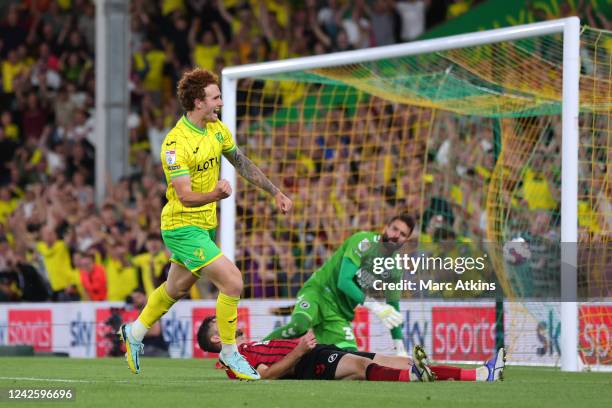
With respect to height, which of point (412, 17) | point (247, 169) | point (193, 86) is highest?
point (412, 17)

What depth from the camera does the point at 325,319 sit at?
35.2 ft

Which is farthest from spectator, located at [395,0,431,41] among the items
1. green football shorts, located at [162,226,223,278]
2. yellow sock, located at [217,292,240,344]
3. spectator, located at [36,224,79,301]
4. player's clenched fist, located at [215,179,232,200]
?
player's clenched fist, located at [215,179,232,200]

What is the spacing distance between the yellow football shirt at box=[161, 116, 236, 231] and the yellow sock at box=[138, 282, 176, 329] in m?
0.54

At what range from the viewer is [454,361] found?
43.0 ft

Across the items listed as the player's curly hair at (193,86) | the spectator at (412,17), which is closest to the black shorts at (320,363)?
the player's curly hair at (193,86)

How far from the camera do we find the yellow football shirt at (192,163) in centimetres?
888

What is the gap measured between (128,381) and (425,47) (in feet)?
16.5

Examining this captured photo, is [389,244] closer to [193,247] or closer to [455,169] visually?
[193,247]

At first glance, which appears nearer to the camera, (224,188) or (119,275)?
(224,188)

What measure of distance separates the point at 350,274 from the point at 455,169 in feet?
20.0

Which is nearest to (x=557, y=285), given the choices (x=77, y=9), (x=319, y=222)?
(x=319, y=222)

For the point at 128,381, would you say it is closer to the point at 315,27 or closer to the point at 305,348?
the point at 305,348

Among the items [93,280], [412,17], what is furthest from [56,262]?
[412,17]

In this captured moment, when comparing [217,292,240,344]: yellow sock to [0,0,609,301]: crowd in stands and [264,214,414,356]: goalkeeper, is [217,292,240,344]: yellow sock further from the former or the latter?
[0,0,609,301]: crowd in stands
